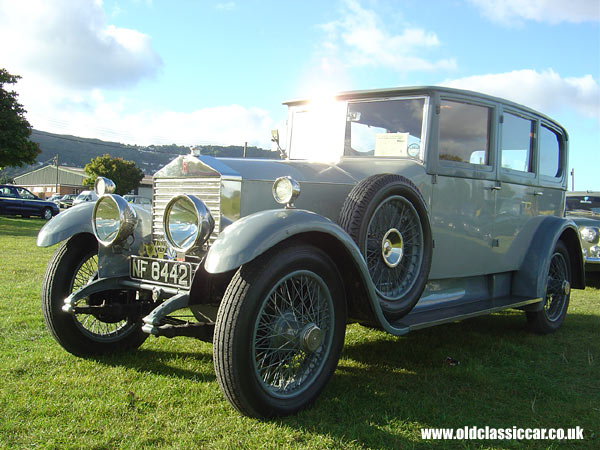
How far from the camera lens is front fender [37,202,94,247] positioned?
142 inches

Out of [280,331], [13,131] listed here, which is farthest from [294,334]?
Answer: [13,131]

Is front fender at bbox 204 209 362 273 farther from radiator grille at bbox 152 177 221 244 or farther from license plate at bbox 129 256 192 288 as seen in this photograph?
radiator grille at bbox 152 177 221 244

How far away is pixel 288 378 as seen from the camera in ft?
9.50

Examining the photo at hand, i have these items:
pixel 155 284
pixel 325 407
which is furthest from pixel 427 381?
pixel 155 284

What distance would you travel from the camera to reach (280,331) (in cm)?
282

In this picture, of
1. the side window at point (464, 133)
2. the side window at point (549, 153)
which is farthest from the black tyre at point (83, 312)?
the side window at point (549, 153)

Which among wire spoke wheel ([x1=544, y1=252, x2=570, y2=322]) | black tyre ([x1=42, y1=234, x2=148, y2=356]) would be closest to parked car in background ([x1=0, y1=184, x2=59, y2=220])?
black tyre ([x1=42, y1=234, x2=148, y2=356])

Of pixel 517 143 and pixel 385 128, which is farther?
pixel 517 143

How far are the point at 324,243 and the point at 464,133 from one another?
1959 mm

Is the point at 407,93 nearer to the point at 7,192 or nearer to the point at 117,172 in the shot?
the point at 7,192

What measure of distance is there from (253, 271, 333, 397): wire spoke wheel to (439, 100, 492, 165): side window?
1.84 m

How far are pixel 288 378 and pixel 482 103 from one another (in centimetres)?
296

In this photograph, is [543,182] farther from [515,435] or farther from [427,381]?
[515,435]

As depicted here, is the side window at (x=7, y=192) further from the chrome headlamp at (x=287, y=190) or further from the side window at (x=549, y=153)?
the chrome headlamp at (x=287, y=190)
